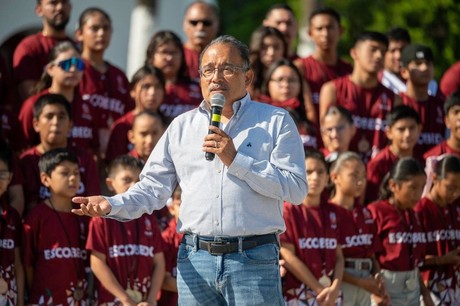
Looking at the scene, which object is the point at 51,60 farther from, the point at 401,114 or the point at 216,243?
the point at 216,243

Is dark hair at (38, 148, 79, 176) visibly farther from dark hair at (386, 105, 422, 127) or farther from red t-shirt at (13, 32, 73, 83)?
dark hair at (386, 105, 422, 127)

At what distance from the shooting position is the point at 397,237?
27.1 ft

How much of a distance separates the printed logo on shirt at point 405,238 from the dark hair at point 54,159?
2.58 meters

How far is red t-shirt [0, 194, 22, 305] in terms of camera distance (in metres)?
7.17

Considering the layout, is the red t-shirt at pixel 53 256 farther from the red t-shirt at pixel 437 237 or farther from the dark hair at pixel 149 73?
the red t-shirt at pixel 437 237

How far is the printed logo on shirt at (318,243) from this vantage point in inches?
303

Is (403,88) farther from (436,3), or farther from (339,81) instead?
(436,3)

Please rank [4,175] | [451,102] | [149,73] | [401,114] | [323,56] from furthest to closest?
[323,56], [451,102], [401,114], [149,73], [4,175]

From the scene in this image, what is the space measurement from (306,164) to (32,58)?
110 inches

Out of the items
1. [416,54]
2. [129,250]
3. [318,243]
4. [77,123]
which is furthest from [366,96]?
[129,250]

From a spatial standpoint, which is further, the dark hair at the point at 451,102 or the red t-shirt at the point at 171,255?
the dark hair at the point at 451,102

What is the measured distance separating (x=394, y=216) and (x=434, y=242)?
1.63ft

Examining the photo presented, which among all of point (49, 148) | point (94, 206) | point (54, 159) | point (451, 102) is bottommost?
point (94, 206)

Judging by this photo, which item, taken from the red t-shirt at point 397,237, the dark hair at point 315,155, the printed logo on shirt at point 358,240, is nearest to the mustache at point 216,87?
the dark hair at point 315,155
